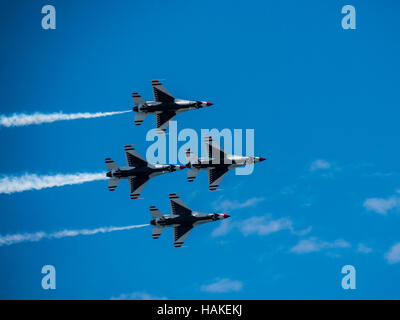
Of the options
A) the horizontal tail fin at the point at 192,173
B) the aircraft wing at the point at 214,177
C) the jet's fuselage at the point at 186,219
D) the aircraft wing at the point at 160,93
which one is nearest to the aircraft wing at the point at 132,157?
the horizontal tail fin at the point at 192,173

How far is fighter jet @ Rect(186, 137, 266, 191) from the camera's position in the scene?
136 metres

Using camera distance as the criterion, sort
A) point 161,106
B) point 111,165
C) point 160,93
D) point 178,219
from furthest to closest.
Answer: point 178,219, point 161,106, point 160,93, point 111,165

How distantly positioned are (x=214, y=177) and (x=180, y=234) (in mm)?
9584

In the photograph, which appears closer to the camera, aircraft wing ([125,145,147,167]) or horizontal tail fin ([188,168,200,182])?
horizontal tail fin ([188,168,200,182])

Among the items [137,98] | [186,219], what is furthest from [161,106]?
[186,219]

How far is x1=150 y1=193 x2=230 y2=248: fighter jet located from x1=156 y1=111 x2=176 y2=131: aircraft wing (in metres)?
9.79

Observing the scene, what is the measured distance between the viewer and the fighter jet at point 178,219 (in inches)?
5374

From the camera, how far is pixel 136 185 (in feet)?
452

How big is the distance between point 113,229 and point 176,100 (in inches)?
813

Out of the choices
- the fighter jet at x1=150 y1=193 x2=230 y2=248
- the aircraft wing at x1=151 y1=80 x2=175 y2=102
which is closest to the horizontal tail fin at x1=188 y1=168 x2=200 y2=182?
the fighter jet at x1=150 y1=193 x2=230 y2=248

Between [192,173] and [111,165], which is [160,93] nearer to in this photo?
[192,173]

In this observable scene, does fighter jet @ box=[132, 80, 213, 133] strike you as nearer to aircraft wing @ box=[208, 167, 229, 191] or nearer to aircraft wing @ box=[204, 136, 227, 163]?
aircraft wing @ box=[204, 136, 227, 163]
